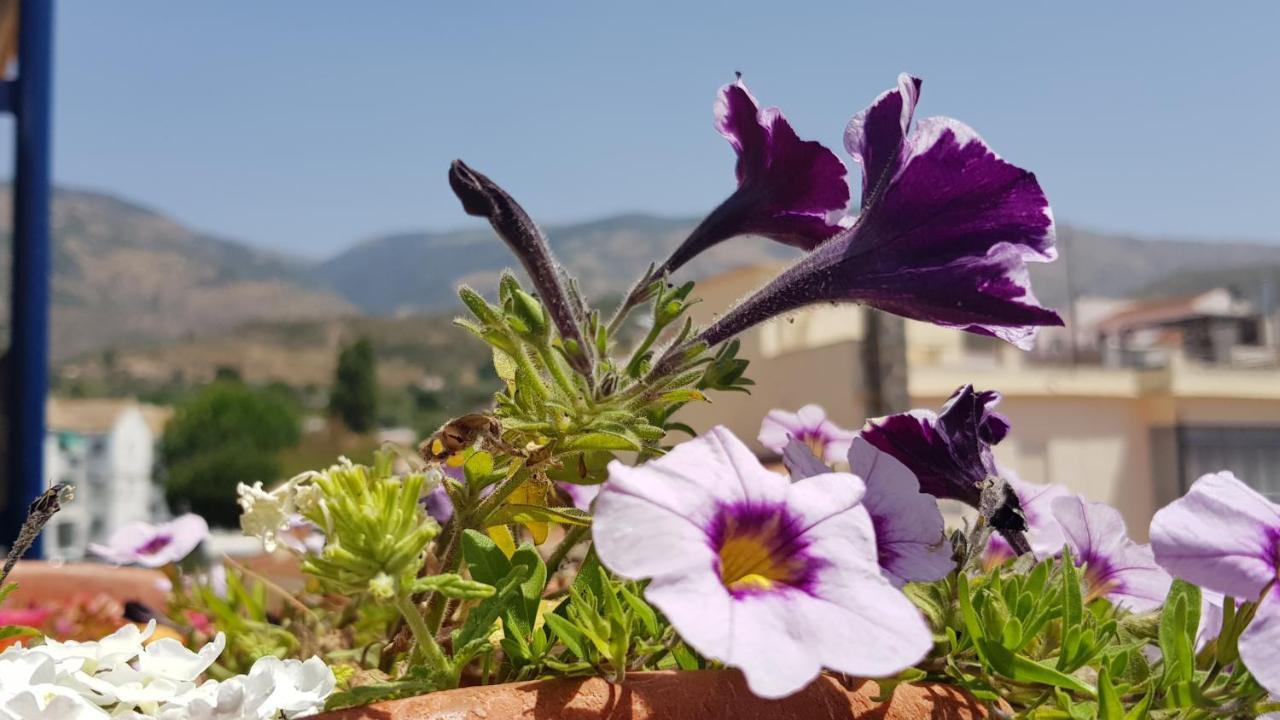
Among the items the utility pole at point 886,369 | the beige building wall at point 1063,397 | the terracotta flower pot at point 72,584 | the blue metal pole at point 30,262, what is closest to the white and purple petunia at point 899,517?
the terracotta flower pot at point 72,584

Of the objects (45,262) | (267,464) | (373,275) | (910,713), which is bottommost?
(267,464)

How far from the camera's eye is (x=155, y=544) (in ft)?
3.07

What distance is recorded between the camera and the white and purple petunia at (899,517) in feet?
1.70

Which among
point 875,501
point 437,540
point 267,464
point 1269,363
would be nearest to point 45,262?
point 437,540

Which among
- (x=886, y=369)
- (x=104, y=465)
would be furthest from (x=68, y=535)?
(x=886, y=369)

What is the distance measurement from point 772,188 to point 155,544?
0.65 m

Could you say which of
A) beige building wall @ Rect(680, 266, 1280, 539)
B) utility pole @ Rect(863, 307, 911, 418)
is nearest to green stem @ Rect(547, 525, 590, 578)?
utility pole @ Rect(863, 307, 911, 418)

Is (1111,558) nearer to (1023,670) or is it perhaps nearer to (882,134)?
(1023,670)

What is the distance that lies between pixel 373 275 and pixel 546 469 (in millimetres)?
152542

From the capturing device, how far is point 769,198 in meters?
0.66

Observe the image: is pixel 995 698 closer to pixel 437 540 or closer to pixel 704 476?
pixel 704 476

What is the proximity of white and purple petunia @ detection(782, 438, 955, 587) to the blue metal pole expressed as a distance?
2.16m

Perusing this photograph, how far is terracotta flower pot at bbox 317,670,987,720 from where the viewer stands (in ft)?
1.53

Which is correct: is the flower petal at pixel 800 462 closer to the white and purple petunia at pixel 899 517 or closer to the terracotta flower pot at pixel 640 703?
the white and purple petunia at pixel 899 517
